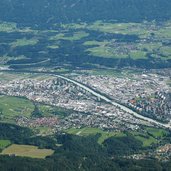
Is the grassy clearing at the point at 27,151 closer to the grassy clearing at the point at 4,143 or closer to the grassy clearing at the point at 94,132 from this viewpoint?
the grassy clearing at the point at 4,143

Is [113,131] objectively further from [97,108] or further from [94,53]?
[94,53]

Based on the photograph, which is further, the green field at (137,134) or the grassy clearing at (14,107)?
the grassy clearing at (14,107)

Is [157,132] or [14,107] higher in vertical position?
[14,107]

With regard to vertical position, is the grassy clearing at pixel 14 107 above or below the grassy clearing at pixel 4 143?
below

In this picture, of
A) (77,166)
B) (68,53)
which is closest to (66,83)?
(68,53)

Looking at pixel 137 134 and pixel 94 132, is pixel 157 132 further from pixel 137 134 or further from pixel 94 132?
pixel 94 132

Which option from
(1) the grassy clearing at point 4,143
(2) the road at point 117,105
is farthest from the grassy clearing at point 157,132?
(1) the grassy clearing at point 4,143

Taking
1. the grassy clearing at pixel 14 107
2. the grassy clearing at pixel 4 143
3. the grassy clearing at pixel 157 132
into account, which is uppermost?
the grassy clearing at pixel 4 143

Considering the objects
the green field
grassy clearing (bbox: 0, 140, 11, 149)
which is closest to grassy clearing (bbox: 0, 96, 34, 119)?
the green field

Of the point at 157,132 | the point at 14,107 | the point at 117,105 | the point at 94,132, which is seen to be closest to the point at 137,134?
the point at 157,132
